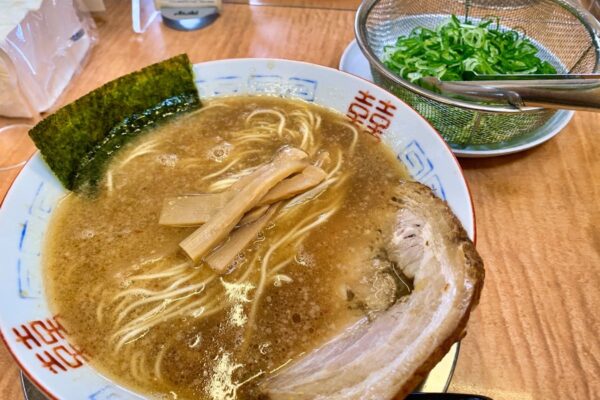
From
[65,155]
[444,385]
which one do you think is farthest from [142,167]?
[444,385]

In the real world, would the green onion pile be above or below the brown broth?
above

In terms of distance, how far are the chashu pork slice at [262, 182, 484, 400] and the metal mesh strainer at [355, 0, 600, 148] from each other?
0.57 m

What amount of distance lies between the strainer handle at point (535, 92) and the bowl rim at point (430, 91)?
40 millimetres

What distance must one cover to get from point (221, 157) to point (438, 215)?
0.87 meters

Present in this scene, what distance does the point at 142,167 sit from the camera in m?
1.70

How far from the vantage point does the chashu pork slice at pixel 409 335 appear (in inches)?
39.9

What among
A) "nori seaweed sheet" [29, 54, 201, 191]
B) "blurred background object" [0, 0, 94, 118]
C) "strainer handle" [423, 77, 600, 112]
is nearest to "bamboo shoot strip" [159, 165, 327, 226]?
"nori seaweed sheet" [29, 54, 201, 191]

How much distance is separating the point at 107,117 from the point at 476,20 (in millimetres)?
1980

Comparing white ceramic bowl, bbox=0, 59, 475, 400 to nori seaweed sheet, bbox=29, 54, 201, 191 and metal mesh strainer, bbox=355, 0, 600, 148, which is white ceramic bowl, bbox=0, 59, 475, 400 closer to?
nori seaweed sheet, bbox=29, 54, 201, 191

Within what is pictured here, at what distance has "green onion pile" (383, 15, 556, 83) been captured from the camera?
1953 millimetres

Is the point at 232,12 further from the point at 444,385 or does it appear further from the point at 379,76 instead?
the point at 444,385

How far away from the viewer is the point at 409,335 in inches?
42.4

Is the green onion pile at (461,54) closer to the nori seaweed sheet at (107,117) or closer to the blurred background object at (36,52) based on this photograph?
the nori seaweed sheet at (107,117)

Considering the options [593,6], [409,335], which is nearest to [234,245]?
[409,335]
